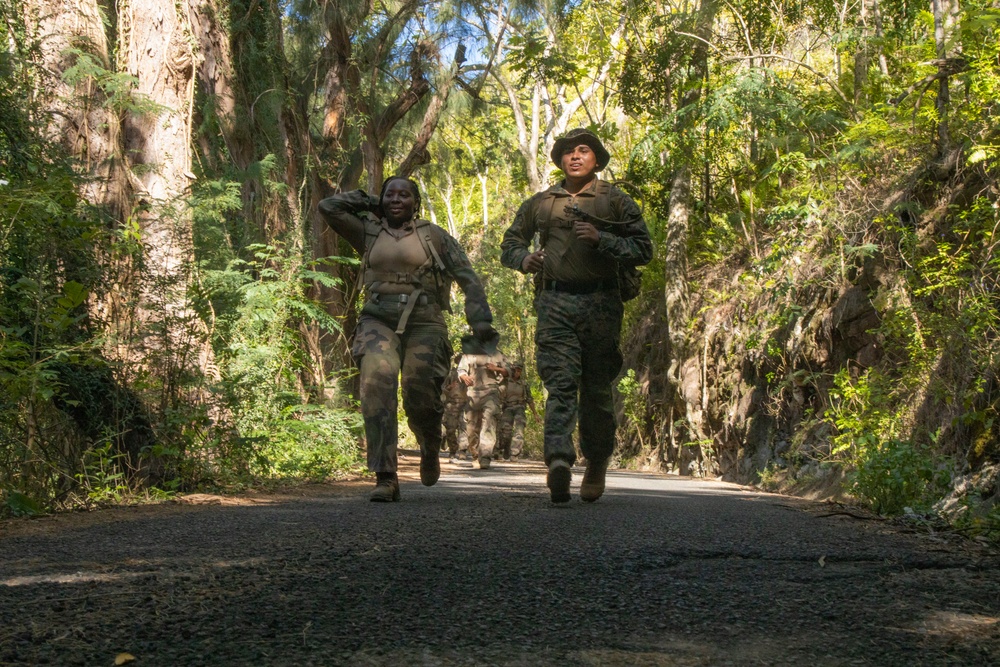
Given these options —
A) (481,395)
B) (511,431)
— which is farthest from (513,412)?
(481,395)

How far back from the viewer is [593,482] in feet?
25.3

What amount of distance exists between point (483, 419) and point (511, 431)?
5188 millimetres

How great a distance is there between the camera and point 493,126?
76.6 feet

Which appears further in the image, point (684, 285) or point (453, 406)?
point (453, 406)

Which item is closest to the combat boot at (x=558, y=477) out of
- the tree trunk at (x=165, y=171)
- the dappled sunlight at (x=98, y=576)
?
the tree trunk at (x=165, y=171)

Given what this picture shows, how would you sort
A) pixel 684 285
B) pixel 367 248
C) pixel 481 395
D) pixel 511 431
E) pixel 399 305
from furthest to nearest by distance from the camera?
pixel 511 431, pixel 481 395, pixel 684 285, pixel 367 248, pixel 399 305

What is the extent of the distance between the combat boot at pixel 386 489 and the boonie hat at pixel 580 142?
97.2 inches

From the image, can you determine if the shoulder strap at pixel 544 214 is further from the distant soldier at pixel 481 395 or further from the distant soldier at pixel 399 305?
the distant soldier at pixel 481 395

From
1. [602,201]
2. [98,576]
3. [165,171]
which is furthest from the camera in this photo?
[165,171]

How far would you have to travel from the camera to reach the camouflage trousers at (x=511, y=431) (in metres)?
22.9

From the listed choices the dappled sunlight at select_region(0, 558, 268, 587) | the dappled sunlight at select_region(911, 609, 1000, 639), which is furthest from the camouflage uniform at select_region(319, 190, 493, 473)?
the dappled sunlight at select_region(911, 609, 1000, 639)

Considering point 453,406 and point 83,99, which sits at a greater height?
point 83,99

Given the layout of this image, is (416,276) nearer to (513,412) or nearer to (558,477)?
(558,477)

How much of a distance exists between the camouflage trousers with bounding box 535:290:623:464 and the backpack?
103 millimetres
